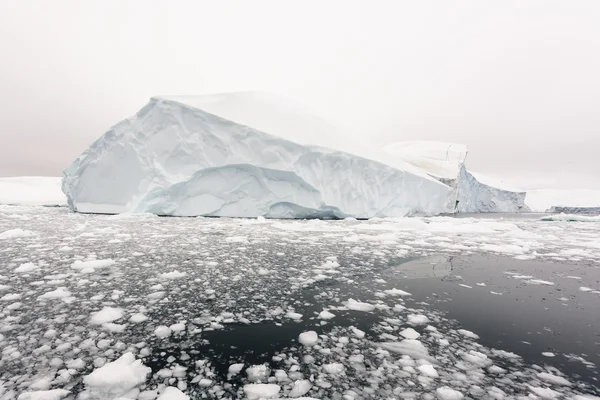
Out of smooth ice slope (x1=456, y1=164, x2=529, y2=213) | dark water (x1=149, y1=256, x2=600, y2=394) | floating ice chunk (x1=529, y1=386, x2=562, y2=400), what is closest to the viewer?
floating ice chunk (x1=529, y1=386, x2=562, y2=400)

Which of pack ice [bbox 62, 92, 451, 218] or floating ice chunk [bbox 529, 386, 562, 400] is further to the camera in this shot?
pack ice [bbox 62, 92, 451, 218]

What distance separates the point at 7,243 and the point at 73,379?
15.4ft

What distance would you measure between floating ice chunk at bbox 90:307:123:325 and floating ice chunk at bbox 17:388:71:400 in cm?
71

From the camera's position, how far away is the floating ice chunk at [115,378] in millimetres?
1222

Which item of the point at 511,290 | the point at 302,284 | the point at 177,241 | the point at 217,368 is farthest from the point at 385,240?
the point at 217,368

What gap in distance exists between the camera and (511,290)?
277 centimetres

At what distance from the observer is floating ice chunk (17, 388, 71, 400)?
1135 mm

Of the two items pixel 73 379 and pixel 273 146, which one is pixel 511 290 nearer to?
pixel 73 379

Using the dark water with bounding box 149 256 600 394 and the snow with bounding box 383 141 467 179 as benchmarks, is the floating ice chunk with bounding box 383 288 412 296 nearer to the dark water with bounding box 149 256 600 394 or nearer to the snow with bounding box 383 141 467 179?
the dark water with bounding box 149 256 600 394

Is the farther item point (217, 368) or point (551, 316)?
point (551, 316)

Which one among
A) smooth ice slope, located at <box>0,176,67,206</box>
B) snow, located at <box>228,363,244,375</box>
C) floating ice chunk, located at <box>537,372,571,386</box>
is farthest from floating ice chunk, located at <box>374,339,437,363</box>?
smooth ice slope, located at <box>0,176,67,206</box>

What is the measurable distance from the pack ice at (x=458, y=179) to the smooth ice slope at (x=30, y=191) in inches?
1133

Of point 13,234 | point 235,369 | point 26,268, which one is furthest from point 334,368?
point 13,234

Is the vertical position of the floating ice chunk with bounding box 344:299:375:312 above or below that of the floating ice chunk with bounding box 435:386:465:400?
above
